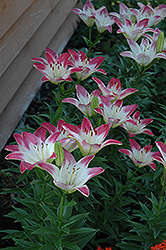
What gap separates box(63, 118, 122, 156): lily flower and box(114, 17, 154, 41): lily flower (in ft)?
2.98

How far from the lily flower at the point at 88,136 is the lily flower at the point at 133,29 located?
0.91 metres

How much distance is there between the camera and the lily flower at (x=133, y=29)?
5.90 feet

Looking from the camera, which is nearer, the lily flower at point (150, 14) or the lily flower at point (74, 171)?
the lily flower at point (74, 171)

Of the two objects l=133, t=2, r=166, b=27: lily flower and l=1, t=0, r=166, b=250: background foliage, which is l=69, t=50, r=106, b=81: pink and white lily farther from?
l=133, t=2, r=166, b=27: lily flower

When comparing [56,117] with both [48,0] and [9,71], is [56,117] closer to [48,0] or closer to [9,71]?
[9,71]

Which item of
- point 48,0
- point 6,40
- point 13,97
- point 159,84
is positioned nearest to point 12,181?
point 13,97

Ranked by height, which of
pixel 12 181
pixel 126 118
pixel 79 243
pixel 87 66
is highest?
pixel 87 66

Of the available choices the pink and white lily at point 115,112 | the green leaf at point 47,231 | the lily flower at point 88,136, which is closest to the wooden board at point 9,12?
the pink and white lily at point 115,112

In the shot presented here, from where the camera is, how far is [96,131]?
108cm

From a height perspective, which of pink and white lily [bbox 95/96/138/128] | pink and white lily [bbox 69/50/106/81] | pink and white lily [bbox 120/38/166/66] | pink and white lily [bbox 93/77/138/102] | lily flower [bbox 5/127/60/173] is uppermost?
pink and white lily [bbox 120/38/166/66]

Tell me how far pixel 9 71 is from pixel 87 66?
0.76m

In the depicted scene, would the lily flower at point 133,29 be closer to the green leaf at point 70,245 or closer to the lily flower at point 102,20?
the lily flower at point 102,20

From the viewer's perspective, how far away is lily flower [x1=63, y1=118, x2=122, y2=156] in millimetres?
1037

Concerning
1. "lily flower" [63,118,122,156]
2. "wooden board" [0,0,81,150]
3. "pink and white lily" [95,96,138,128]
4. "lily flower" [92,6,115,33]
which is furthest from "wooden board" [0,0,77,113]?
"lily flower" [63,118,122,156]
